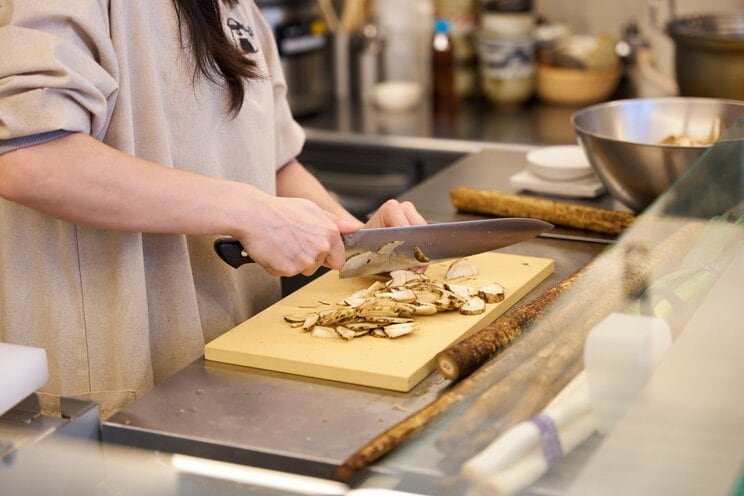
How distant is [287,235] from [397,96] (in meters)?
1.88

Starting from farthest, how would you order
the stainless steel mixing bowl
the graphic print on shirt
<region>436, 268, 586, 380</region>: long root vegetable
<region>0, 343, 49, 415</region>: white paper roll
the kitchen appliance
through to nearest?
the kitchen appliance, the stainless steel mixing bowl, the graphic print on shirt, <region>436, 268, 586, 380</region>: long root vegetable, <region>0, 343, 49, 415</region>: white paper roll

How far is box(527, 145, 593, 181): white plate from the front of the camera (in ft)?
6.37

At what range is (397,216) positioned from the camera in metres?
1.53

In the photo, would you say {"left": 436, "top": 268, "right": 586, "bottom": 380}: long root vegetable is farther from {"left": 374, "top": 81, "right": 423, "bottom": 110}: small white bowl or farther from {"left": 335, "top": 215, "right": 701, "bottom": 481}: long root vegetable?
{"left": 374, "top": 81, "right": 423, "bottom": 110}: small white bowl

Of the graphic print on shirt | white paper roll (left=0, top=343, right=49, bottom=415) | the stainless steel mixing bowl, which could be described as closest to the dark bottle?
the stainless steel mixing bowl

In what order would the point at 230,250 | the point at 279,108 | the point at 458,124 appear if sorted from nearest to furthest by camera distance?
the point at 230,250 → the point at 279,108 → the point at 458,124

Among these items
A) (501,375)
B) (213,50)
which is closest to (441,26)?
(213,50)

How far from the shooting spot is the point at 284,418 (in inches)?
43.3

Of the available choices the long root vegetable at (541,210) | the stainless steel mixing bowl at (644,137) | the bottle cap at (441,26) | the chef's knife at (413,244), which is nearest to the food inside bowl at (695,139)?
the stainless steel mixing bowl at (644,137)

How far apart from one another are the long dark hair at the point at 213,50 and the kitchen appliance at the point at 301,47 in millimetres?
1463

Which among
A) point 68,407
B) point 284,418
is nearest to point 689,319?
point 284,418

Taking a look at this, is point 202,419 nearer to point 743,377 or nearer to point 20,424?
point 20,424

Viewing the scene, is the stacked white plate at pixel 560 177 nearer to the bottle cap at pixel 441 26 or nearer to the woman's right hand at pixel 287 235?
the woman's right hand at pixel 287 235

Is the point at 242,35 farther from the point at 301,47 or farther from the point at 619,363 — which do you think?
the point at 301,47
